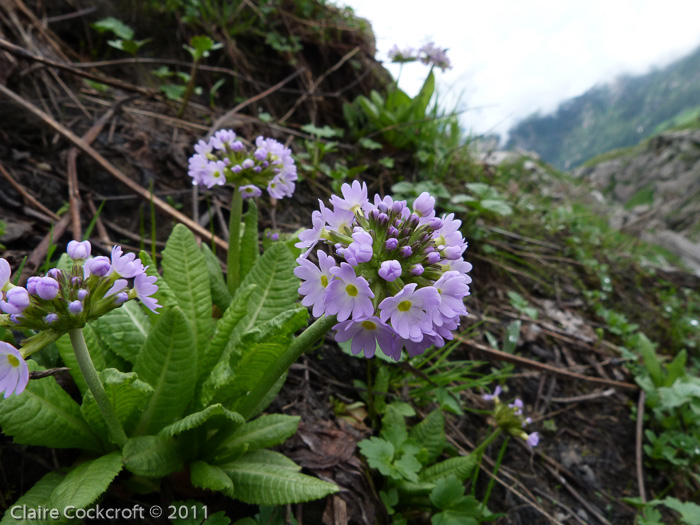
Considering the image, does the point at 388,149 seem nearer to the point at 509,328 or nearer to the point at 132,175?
the point at 509,328

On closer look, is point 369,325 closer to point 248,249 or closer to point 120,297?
point 120,297

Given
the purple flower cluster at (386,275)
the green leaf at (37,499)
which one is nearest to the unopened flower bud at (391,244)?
the purple flower cluster at (386,275)

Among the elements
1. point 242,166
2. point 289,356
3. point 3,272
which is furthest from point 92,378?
point 242,166

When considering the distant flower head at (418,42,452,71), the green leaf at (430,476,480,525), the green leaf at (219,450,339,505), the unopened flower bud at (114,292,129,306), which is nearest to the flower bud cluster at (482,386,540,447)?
the green leaf at (430,476,480,525)

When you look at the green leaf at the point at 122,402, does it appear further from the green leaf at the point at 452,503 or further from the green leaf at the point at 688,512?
the green leaf at the point at 688,512

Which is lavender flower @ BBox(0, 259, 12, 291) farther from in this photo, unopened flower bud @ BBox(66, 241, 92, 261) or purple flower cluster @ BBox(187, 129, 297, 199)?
purple flower cluster @ BBox(187, 129, 297, 199)
